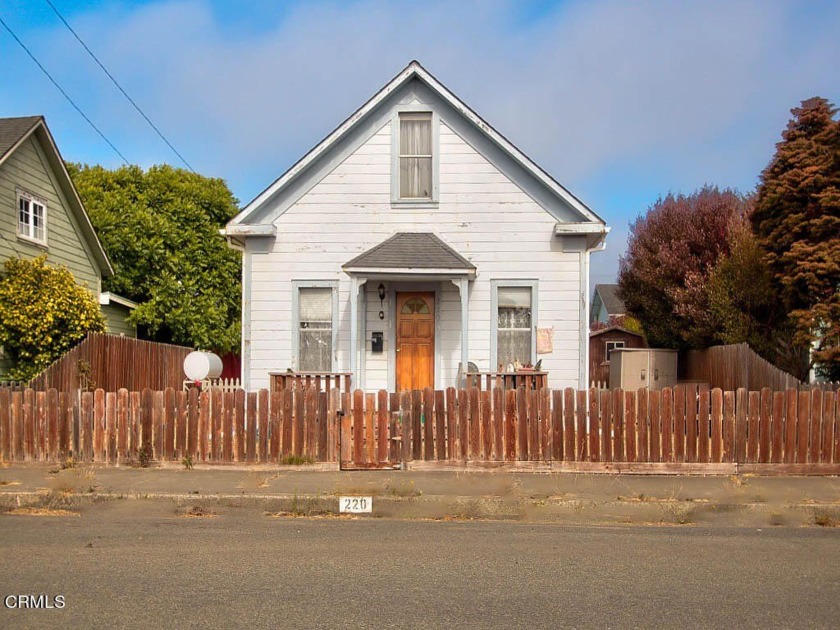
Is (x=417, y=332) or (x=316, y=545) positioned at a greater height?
(x=417, y=332)

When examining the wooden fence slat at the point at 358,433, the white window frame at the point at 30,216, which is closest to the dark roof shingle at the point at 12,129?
the white window frame at the point at 30,216

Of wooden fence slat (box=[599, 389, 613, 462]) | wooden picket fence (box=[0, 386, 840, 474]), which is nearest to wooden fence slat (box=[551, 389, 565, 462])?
wooden picket fence (box=[0, 386, 840, 474])

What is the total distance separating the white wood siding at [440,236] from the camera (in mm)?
14844

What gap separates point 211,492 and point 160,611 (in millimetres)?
4280

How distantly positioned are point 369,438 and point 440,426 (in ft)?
3.29

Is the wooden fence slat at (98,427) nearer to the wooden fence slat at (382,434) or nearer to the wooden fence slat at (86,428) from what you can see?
the wooden fence slat at (86,428)

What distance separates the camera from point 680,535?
26.1 feet

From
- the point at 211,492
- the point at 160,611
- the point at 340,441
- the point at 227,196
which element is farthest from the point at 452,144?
the point at 227,196

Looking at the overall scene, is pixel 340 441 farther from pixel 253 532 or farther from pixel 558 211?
pixel 558 211

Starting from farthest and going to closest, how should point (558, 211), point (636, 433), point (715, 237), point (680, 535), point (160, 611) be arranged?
1. point (715, 237)
2. point (558, 211)
3. point (636, 433)
4. point (680, 535)
5. point (160, 611)

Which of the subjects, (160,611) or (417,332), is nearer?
(160,611)

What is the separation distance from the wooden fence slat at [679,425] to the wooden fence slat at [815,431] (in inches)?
67.1

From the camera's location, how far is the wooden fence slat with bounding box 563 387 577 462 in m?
11.2

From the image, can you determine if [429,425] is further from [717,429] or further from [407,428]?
[717,429]
